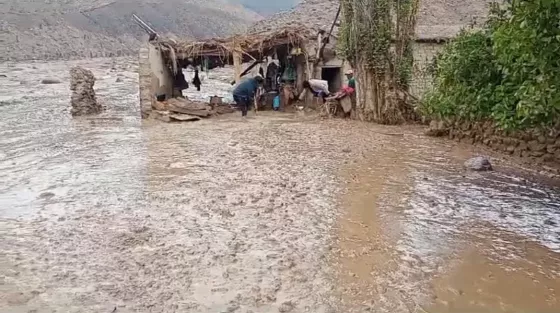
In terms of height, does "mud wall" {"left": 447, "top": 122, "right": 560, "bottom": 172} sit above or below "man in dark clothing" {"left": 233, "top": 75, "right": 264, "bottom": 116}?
below

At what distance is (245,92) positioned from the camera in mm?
17188

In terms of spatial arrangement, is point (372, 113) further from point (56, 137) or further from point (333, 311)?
point (333, 311)

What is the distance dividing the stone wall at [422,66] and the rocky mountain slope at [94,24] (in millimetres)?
26095

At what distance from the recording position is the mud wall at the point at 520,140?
10508 millimetres

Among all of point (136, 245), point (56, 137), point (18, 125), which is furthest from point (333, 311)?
point (18, 125)

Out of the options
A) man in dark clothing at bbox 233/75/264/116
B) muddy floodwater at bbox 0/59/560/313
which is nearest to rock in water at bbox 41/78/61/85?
man in dark clothing at bbox 233/75/264/116

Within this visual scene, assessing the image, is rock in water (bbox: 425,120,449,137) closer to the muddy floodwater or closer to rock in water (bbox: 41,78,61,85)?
the muddy floodwater

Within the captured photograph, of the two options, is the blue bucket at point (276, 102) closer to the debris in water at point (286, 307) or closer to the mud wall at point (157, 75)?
the mud wall at point (157, 75)

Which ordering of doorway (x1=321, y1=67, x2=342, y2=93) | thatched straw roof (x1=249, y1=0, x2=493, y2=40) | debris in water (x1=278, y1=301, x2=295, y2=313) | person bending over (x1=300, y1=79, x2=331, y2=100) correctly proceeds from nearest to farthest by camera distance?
debris in water (x1=278, y1=301, x2=295, y2=313) → person bending over (x1=300, y1=79, x2=331, y2=100) → doorway (x1=321, y1=67, x2=342, y2=93) → thatched straw roof (x1=249, y1=0, x2=493, y2=40)

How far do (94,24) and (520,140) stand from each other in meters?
42.0

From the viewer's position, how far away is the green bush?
6.21 metres

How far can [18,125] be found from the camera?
16.2 metres

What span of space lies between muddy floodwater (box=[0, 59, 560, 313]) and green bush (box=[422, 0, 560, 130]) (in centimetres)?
106

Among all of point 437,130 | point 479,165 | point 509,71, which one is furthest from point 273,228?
point 437,130
